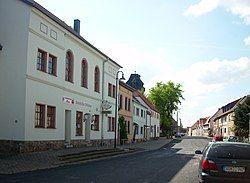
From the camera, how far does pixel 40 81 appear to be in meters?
25.8

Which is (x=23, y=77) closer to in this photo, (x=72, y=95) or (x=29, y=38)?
(x=29, y=38)

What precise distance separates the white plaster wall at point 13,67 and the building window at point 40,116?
205 cm

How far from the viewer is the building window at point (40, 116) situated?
84.3ft

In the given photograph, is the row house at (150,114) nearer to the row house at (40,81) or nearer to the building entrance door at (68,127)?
the row house at (40,81)

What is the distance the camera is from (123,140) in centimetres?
4719

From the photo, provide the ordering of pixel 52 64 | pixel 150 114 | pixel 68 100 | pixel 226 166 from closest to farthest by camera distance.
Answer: pixel 226 166
pixel 52 64
pixel 68 100
pixel 150 114

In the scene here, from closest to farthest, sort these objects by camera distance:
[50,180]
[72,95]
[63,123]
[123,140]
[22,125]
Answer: [50,180]
[22,125]
[63,123]
[72,95]
[123,140]

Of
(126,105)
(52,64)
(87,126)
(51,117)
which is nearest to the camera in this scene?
(51,117)

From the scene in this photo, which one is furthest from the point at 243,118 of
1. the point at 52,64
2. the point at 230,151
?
the point at 230,151

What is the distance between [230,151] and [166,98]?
86700mm

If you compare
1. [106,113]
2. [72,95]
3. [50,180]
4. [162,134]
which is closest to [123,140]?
[106,113]

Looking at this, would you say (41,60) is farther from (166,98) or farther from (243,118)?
(166,98)

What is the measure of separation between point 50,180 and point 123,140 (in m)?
33.4

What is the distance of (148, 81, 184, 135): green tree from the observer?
99000mm
